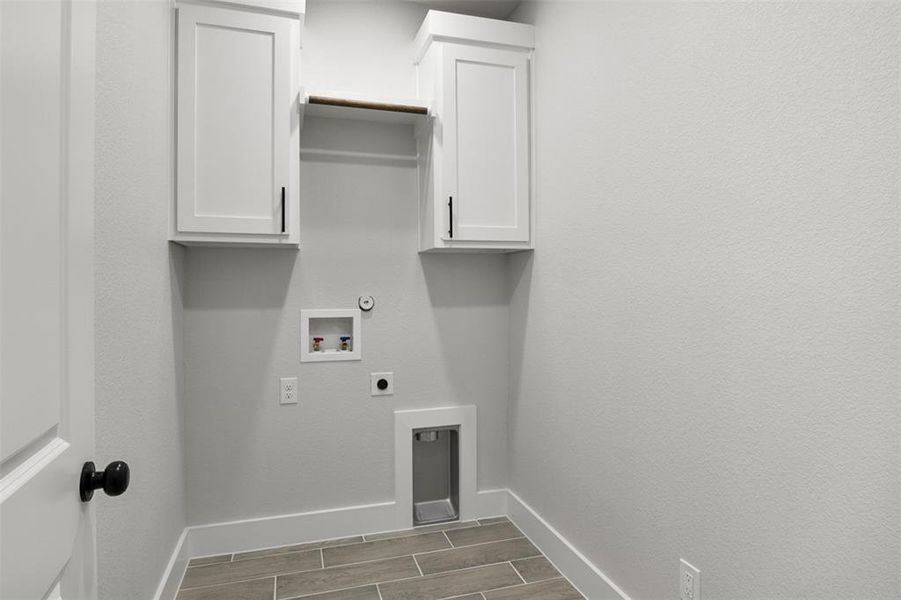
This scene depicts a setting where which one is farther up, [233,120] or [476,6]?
[476,6]

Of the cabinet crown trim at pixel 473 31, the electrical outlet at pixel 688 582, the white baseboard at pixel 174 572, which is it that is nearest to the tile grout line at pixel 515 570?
the electrical outlet at pixel 688 582

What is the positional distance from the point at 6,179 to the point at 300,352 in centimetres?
196

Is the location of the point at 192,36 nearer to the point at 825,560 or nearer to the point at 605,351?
the point at 605,351

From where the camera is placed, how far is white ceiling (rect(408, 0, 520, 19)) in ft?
8.39

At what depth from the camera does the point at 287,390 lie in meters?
2.46

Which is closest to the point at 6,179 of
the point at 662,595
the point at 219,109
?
the point at 219,109

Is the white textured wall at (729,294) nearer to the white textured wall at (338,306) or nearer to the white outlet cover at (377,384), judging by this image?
the white textured wall at (338,306)

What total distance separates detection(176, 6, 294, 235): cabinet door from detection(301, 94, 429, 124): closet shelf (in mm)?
142

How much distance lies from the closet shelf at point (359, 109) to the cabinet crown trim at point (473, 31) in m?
0.33

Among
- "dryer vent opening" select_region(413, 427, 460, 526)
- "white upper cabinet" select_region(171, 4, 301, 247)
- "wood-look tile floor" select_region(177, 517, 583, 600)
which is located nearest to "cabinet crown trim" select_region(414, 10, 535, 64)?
"white upper cabinet" select_region(171, 4, 301, 247)

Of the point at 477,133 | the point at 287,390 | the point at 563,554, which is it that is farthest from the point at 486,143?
the point at 563,554

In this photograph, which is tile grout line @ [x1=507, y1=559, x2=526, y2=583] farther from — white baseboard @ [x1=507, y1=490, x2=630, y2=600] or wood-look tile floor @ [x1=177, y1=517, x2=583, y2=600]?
white baseboard @ [x1=507, y1=490, x2=630, y2=600]

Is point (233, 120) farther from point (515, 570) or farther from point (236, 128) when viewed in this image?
point (515, 570)

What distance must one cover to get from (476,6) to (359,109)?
0.86m
